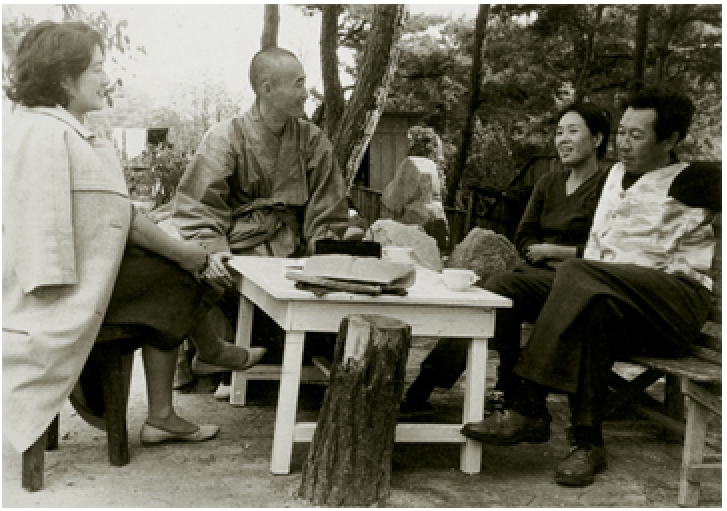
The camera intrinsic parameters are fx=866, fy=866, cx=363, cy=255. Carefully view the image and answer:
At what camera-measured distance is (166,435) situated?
3.72 metres

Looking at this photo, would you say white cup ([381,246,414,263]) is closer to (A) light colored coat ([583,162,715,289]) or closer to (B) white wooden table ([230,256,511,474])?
(B) white wooden table ([230,256,511,474])

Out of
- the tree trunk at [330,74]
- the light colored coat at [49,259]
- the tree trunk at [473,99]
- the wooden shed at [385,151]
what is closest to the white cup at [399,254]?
the light colored coat at [49,259]

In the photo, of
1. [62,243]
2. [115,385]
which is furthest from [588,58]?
[62,243]

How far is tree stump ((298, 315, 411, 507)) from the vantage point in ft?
9.80

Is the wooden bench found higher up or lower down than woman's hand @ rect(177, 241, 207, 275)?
lower down

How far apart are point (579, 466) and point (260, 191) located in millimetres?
2295

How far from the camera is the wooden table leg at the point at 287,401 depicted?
3.27m

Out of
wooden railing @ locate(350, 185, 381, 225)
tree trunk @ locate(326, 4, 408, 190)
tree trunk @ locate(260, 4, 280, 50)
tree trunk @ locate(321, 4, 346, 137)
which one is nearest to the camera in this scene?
tree trunk @ locate(326, 4, 408, 190)

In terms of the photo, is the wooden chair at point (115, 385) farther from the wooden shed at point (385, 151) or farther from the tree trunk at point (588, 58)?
the wooden shed at point (385, 151)

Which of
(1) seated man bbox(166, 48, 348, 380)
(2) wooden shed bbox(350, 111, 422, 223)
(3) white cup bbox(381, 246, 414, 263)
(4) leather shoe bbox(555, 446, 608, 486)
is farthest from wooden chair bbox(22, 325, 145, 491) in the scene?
(2) wooden shed bbox(350, 111, 422, 223)

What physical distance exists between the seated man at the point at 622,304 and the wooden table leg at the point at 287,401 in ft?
2.36

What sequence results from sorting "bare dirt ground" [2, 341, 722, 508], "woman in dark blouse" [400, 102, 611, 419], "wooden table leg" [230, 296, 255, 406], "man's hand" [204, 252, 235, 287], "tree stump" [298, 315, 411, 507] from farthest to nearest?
"wooden table leg" [230, 296, 255, 406] < "woman in dark blouse" [400, 102, 611, 419] < "man's hand" [204, 252, 235, 287] < "bare dirt ground" [2, 341, 722, 508] < "tree stump" [298, 315, 411, 507]

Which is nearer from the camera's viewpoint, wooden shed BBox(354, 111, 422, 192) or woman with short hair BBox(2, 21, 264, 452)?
woman with short hair BBox(2, 21, 264, 452)

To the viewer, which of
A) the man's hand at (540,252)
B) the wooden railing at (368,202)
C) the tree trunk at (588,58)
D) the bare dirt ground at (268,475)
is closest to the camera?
the bare dirt ground at (268,475)
